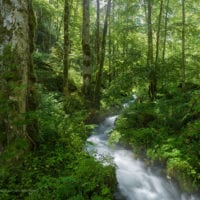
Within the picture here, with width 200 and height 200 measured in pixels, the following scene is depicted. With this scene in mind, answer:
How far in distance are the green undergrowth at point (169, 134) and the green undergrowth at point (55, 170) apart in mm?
1856

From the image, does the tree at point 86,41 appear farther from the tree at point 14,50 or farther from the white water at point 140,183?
the tree at point 14,50

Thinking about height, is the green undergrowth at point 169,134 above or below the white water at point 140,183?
above

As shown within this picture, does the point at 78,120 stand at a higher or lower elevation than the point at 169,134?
higher

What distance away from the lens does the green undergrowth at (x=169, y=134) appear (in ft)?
21.3

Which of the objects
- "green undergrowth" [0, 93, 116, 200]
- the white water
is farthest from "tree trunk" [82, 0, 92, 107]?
"green undergrowth" [0, 93, 116, 200]

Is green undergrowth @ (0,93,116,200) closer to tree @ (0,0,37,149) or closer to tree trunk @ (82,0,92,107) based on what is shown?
tree @ (0,0,37,149)

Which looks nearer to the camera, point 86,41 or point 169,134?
point 169,134

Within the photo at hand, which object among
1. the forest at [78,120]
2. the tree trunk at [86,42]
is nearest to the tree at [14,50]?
the forest at [78,120]

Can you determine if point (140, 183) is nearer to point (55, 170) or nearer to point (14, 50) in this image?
point (55, 170)

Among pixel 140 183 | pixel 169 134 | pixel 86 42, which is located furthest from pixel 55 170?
pixel 86 42

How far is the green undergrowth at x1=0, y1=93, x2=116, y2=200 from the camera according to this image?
4.43 metres

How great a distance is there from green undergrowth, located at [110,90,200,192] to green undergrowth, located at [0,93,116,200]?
1.86 meters

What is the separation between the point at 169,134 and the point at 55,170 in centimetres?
438

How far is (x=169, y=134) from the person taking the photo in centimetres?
832
